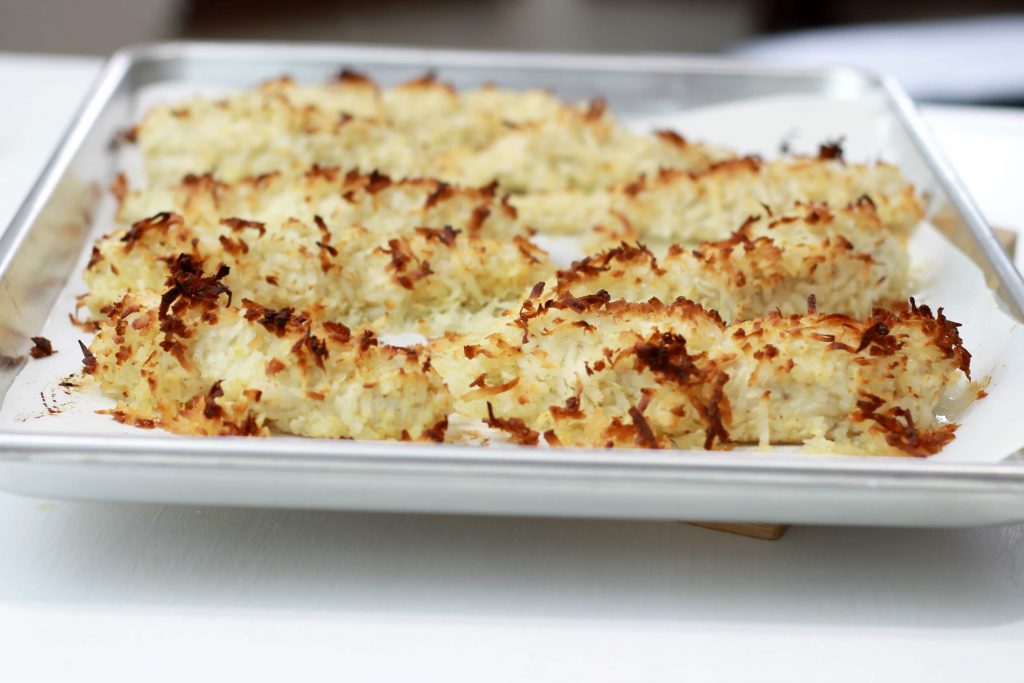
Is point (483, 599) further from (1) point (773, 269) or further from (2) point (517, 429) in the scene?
(1) point (773, 269)

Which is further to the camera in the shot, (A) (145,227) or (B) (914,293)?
(B) (914,293)

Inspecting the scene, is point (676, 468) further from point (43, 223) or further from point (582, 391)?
point (43, 223)

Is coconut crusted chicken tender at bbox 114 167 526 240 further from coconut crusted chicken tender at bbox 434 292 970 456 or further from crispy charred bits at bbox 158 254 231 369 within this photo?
coconut crusted chicken tender at bbox 434 292 970 456

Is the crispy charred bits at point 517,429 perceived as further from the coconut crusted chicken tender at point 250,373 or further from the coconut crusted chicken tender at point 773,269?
the coconut crusted chicken tender at point 773,269

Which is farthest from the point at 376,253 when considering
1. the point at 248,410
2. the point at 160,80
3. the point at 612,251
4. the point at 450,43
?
the point at 450,43

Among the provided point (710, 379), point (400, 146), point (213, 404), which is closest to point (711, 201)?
point (400, 146)

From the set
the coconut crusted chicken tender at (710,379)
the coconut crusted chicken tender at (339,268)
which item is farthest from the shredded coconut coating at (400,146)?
the coconut crusted chicken tender at (710,379)
